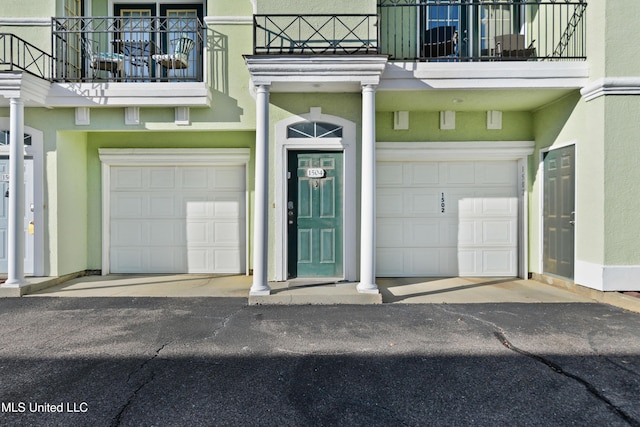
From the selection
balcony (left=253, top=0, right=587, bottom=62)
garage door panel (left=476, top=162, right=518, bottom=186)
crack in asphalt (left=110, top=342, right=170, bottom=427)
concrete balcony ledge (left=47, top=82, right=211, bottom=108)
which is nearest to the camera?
crack in asphalt (left=110, top=342, right=170, bottom=427)

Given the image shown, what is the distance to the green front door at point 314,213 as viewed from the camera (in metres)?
6.20

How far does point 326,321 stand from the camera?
4578mm

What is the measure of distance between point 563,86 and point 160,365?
6.37 m

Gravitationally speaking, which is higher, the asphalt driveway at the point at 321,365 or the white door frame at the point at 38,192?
the white door frame at the point at 38,192

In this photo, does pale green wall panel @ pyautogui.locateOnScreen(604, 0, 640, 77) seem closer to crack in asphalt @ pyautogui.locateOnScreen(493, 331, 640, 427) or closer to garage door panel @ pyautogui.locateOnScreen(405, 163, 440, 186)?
garage door panel @ pyautogui.locateOnScreen(405, 163, 440, 186)

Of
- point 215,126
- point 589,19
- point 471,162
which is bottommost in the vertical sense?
point 471,162

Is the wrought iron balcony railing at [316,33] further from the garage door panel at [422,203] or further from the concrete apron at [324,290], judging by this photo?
the concrete apron at [324,290]

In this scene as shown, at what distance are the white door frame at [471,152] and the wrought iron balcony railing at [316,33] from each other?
1.81 meters

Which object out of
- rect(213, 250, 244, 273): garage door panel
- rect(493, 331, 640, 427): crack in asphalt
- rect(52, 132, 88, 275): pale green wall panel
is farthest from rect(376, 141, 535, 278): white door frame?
rect(52, 132, 88, 275): pale green wall panel

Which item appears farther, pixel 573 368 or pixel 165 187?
pixel 165 187

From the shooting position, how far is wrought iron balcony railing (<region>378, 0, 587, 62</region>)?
6.47 metres

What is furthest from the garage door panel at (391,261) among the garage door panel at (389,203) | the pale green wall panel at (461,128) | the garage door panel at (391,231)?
the pale green wall panel at (461,128)

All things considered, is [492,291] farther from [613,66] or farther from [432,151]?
[613,66]

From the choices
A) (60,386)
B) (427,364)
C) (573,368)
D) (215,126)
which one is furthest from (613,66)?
(60,386)
